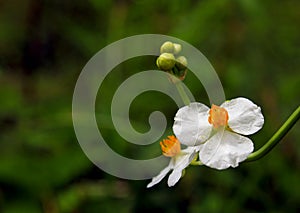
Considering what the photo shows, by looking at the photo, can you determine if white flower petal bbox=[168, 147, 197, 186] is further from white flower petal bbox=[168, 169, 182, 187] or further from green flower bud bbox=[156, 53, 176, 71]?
green flower bud bbox=[156, 53, 176, 71]

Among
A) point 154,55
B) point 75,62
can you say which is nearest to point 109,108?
point 154,55

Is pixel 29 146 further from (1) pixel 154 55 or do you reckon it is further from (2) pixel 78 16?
(2) pixel 78 16

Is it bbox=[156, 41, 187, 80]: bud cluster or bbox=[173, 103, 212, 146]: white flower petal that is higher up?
bbox=[156, 41, 187, 80]: bud cluster

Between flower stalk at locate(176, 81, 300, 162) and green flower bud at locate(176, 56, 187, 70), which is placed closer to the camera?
flower stalk at locate(176, 81, 300, 162)

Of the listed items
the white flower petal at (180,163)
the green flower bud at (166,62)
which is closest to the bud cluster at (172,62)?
the green flower bud at (166,62)

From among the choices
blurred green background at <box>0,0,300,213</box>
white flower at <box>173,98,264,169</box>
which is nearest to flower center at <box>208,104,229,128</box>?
white flower at <box>173,98,264,169</box>
